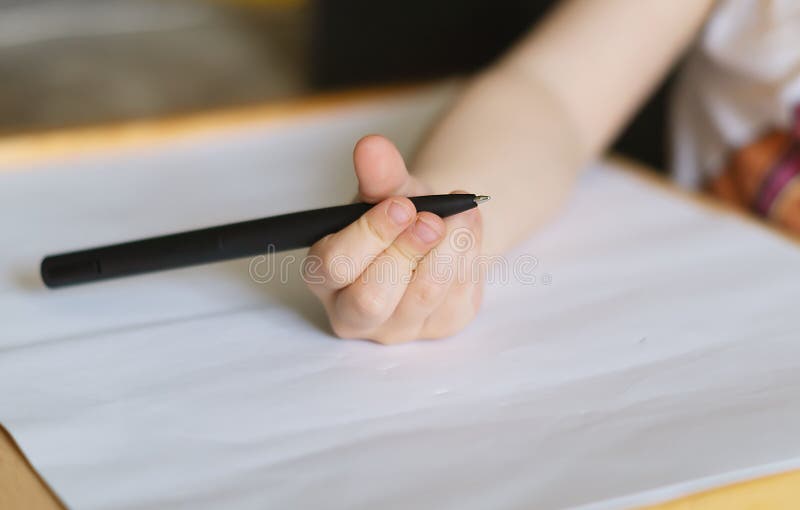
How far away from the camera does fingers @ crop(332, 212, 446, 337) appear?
42cm

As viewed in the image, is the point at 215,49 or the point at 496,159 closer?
the point at 496,159

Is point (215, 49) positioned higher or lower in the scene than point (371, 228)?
lower

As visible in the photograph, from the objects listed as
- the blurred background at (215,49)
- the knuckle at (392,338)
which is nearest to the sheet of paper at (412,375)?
the knuckle at (392,338)

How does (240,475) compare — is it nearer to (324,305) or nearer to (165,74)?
(324,305)

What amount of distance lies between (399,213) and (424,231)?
0.01 m

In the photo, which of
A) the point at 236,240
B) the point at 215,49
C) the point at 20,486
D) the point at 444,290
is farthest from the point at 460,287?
the point at 215,49

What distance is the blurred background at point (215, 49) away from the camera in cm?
198

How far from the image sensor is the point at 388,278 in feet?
1.41

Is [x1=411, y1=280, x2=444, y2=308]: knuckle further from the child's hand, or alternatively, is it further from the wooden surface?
the wooden surface

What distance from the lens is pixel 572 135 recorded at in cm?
65

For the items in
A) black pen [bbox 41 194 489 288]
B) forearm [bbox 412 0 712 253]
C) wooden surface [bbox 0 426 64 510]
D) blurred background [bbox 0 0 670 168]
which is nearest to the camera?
wooden surface [bbox 0 426 64 510]

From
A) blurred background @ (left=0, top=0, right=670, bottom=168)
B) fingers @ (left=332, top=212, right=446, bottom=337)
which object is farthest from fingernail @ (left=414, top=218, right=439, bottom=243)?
blurred background @ (left=0, top=0, right=670, bottom=168)

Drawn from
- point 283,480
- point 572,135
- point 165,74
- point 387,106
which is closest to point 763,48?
point 572,135

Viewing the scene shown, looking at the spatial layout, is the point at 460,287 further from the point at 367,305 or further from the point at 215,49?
the point at 215,49
